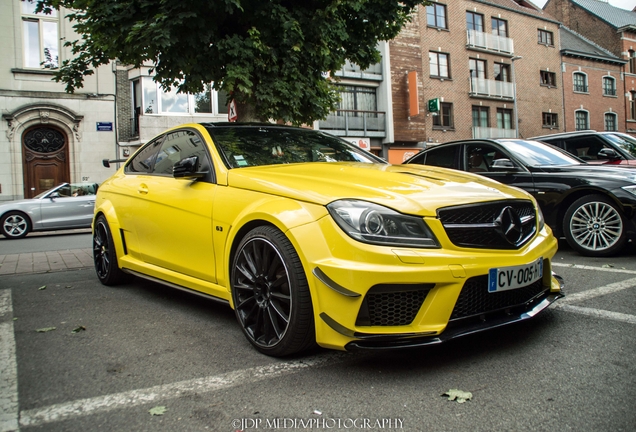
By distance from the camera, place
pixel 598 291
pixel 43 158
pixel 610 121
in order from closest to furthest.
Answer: pixel 598 291 → pixel 43 158 → pixel 610 121

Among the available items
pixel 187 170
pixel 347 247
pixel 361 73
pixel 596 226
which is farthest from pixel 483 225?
pixel 361 73

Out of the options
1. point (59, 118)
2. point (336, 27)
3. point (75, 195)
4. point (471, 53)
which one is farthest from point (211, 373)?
point (471, 53)

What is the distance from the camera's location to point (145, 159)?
16.8 ft

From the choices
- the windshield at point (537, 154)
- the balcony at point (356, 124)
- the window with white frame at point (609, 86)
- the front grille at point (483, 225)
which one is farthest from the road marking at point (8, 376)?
the window with white frame at point (609, 86)

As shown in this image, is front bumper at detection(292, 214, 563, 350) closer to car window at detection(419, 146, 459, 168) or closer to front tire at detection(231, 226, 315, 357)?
front tire at detection(231, 226, 315, 357)

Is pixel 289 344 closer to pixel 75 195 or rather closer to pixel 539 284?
pixel 539 284

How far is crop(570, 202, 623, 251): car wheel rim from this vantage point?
631 cm

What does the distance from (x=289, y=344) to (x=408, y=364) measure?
66cm

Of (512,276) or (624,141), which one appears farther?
(624,141)

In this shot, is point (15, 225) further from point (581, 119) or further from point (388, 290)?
point (581, 119)

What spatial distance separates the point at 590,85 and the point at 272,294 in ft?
147

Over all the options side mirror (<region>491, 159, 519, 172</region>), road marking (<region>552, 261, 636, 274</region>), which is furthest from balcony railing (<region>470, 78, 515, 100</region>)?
road marking (<region>552, 261, 636, 274</region>)

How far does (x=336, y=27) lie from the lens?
8711 millimetres

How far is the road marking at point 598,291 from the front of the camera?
4230 millimetres
